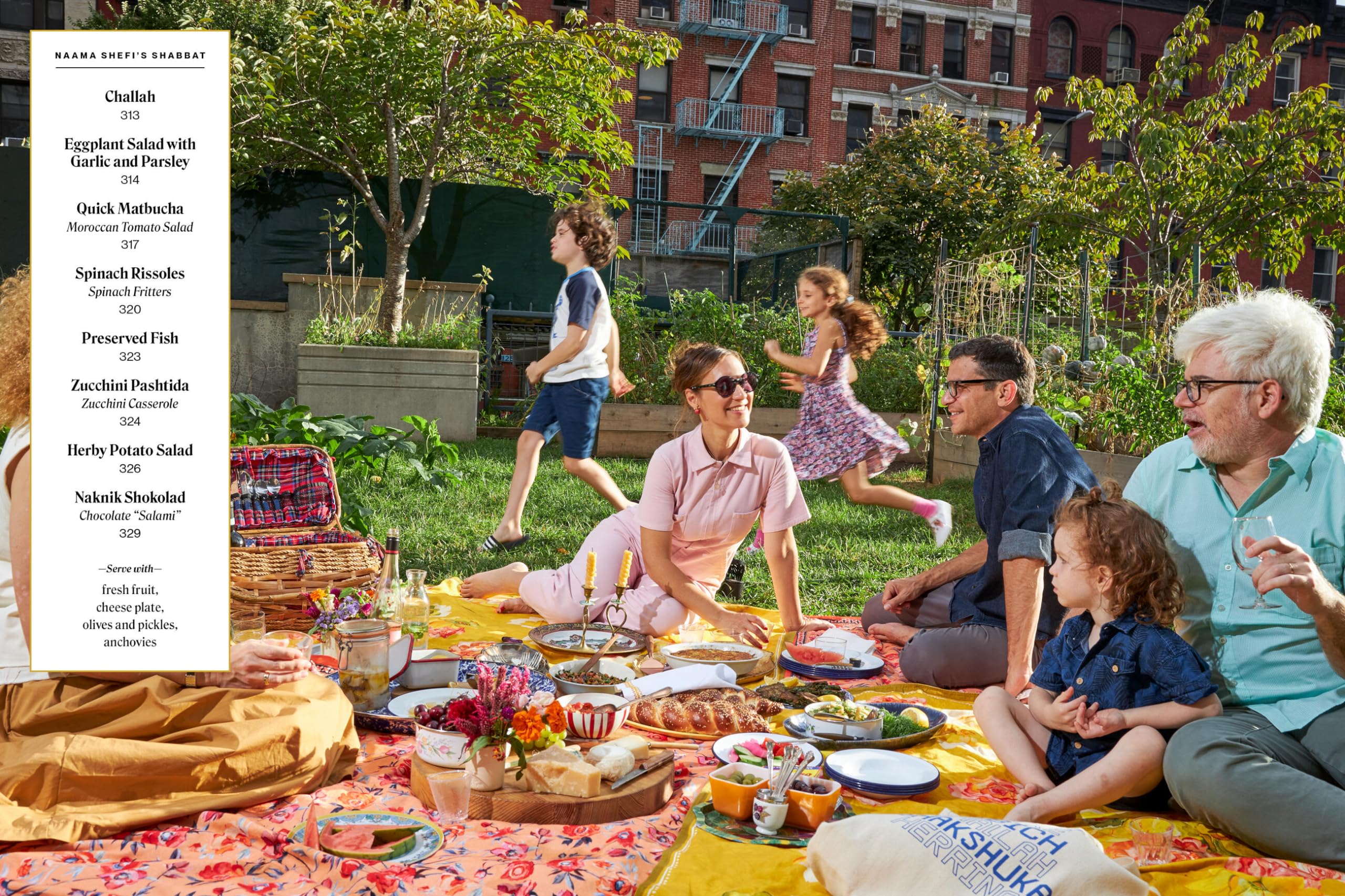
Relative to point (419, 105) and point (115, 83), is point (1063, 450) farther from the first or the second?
point (419, 105)

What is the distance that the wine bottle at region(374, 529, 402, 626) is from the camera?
3.52 meters

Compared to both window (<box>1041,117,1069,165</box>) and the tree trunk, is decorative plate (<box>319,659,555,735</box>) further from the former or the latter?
window (<box>1041,117,1069,165</box>)

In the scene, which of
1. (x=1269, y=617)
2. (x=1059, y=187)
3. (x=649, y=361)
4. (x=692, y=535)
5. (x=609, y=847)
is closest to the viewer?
(x=609, y=847)

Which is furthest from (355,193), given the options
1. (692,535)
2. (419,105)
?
(692,535)

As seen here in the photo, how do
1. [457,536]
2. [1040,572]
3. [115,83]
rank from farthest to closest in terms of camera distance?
[457,536]
[1040,572]
[115,83]

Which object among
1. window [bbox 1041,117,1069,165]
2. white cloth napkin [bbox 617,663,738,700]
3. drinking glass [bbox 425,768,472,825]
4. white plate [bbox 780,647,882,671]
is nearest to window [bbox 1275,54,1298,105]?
window [bbox 1041,117,1069,165]

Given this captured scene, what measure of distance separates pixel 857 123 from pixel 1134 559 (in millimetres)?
28629

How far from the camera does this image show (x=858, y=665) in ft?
13.2

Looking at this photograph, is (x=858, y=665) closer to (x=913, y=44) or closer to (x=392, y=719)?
(x=392, y=719)

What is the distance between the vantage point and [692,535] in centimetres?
456

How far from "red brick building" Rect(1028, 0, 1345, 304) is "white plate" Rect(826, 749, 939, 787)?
3018cm

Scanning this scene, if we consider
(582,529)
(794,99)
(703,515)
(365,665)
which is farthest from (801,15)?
(365,665)

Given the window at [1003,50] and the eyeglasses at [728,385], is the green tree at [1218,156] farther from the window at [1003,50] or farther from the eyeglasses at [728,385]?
the window at [1003,50]

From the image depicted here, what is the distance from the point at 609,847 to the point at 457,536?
4.38m
